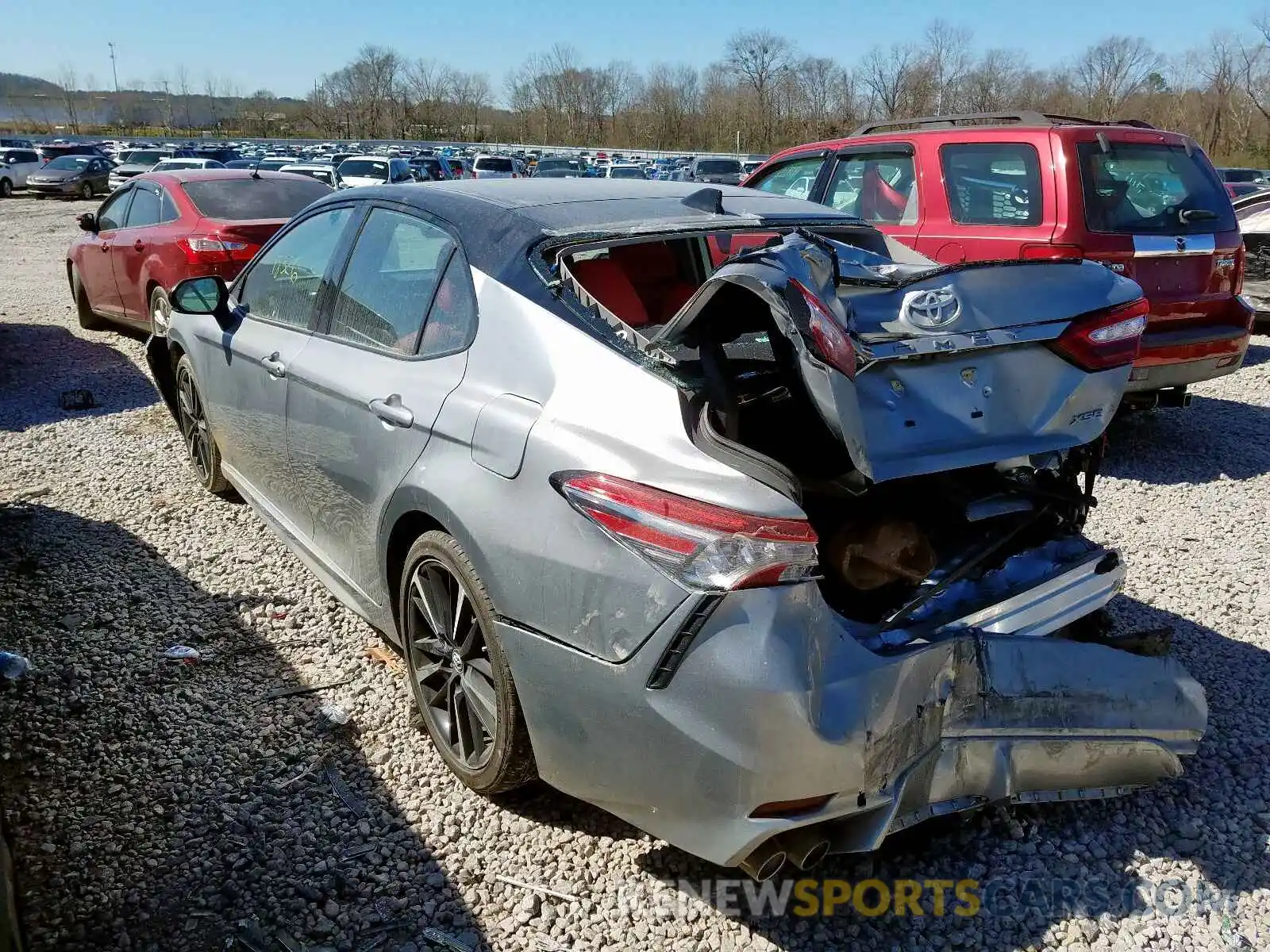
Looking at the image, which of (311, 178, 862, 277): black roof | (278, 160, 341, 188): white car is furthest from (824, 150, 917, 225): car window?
(278, 160, 341, 188): white car

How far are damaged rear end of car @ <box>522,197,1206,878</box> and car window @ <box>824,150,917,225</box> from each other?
11.9ft

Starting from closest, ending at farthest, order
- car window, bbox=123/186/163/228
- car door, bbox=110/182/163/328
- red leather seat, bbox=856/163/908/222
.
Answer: red leather seat, bbox=856/163/908/222 → car door, bbox=110/182/163/328 → car window, bbox=123/186/163/228

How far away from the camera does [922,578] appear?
111 inches

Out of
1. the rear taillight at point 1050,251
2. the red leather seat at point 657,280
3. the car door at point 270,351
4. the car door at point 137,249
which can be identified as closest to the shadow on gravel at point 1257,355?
the rear taillight at point 1050,251

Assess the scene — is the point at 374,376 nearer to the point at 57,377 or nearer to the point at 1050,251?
the point at 1050,251

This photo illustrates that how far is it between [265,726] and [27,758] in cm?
71

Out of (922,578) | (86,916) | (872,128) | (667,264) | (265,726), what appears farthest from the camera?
(872,128)

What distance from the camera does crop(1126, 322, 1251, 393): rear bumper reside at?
5.76 metres

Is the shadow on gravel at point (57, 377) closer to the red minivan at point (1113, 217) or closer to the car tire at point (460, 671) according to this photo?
the car tire at point (460, 671)

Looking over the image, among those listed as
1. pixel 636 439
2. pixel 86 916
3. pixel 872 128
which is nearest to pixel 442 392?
pixel 636 439

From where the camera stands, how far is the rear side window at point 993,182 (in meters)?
5.94

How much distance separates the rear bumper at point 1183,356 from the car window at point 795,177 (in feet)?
9.20

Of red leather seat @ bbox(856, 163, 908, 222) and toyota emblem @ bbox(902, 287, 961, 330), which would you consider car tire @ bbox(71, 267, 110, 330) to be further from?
toyota emblem @ bbox(902, 287, 961, 330)

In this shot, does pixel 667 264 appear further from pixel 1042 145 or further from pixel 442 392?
pixel 1042 145
